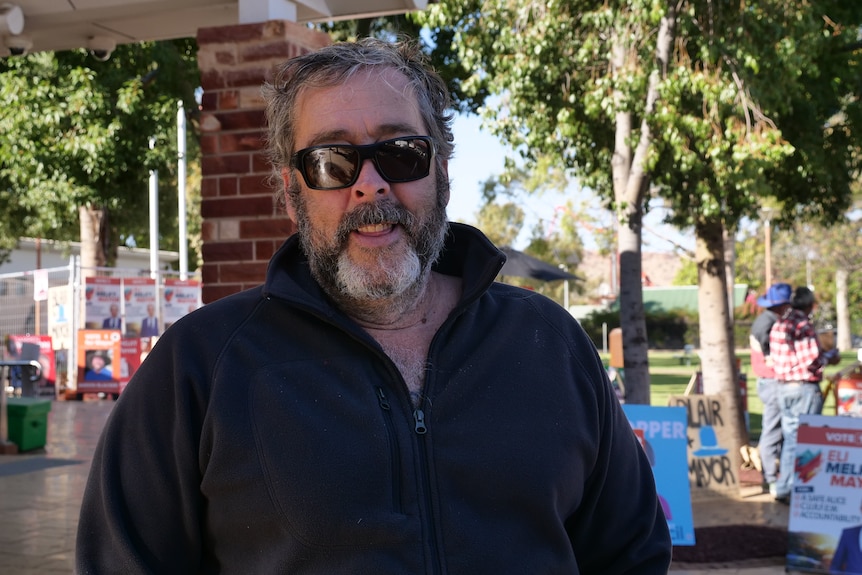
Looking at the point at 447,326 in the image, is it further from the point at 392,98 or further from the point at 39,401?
the point at 39,401

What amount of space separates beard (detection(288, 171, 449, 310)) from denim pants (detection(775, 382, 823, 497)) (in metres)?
7.55

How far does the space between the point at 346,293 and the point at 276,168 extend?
37 cm

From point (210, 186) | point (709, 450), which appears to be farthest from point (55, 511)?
point (709, 450)

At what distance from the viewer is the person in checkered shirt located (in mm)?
8805

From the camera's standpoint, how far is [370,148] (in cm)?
194

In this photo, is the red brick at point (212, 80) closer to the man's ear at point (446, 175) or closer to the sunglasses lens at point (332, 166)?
the man's ear at point (446, 175)

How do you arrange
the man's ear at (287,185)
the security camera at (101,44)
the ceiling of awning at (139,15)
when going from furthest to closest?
1. the security camera at (101,44)
2. the ceiling of awning at (139,15)
3. the man's ear at (287,185)

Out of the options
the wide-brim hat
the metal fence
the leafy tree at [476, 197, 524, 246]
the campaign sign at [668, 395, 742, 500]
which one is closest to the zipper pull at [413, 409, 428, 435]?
the campaign sign at [668, 395, 742, 500]

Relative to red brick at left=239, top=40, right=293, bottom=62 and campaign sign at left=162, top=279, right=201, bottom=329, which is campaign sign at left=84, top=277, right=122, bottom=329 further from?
red brick at left=239, top=40, right=293, bottom=62

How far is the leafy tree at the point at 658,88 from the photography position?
336 inches

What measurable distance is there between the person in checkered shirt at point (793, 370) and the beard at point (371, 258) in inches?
296

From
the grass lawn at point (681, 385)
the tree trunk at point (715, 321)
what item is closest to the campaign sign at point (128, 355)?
the grass lawn at point (681, 385)

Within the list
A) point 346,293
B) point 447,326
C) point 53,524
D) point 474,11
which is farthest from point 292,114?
point 474,11

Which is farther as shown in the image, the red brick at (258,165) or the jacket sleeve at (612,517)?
the red brick at (258,165)
